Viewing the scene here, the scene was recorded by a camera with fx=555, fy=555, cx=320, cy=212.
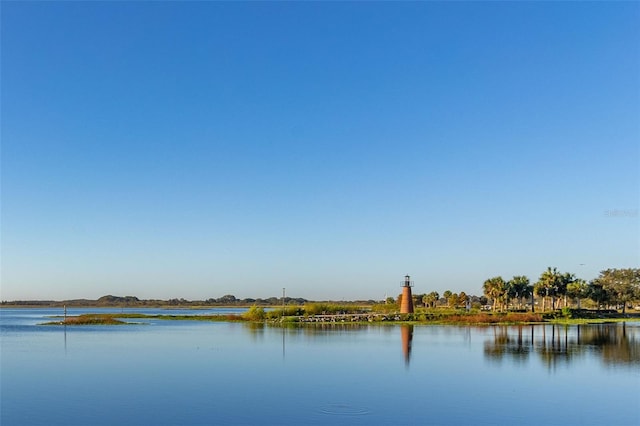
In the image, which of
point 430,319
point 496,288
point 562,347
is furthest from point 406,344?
point 496,288

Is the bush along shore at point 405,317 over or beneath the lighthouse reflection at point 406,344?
beneath

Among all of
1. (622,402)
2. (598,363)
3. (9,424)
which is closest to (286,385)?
(9,424)

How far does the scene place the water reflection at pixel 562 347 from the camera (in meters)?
37.9

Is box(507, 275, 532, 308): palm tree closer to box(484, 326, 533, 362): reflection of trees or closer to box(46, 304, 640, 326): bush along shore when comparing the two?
box(46, 304, 640, 326): bush along shore

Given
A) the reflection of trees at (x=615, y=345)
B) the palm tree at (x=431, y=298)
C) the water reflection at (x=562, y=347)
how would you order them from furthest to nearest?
the palm tree at (x=431, y=298), the water reflection at (x=562, y=347), the reflection of trees at (x=615, y=345)

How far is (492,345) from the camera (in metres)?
47.7

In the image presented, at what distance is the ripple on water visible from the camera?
22.0m

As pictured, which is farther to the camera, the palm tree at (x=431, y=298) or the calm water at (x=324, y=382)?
the palm tree at (x=431, y=298)

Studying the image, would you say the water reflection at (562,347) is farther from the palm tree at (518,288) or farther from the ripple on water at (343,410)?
the palm tree at (518,288)

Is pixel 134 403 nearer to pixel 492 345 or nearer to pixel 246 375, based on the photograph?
pixel 246 375

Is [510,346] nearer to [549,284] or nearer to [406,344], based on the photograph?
[406,344]

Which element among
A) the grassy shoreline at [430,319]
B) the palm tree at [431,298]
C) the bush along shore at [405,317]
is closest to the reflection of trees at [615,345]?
the grassy shoreline at [430,319]

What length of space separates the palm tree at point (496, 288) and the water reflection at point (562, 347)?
32764mm

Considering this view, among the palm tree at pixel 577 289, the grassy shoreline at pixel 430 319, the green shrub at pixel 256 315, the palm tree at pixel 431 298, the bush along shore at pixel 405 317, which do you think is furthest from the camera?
the palm tree at pixel 431 298
